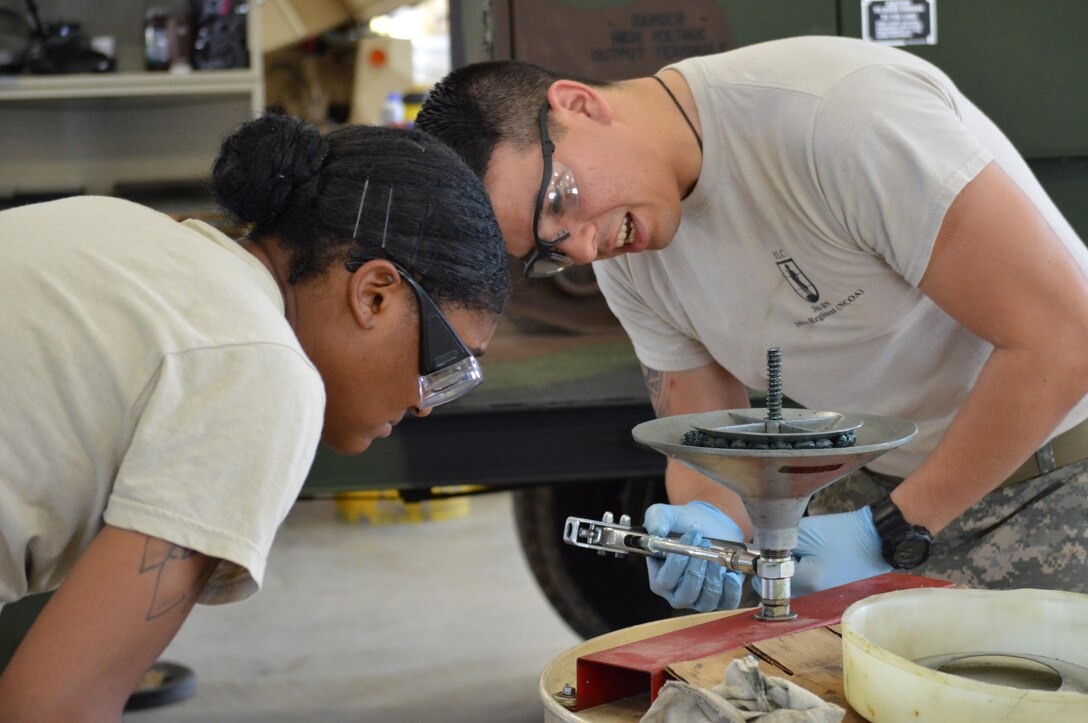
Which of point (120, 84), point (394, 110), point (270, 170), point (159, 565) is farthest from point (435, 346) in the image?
point (394, 110)

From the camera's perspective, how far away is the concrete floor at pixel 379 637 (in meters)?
2.80

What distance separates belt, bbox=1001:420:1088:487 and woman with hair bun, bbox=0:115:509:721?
82cm

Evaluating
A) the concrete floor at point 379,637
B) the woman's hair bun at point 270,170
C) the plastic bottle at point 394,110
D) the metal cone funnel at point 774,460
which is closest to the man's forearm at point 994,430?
the metal cone funnel at point 774,460

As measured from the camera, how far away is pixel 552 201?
1.41 m

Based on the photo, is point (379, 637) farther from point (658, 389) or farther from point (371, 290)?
point (371, 290)

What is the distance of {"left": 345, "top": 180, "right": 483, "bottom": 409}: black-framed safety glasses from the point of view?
1.02 m

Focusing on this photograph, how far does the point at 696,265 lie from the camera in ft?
5.00

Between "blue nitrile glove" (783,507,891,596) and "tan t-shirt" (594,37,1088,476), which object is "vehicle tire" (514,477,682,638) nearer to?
"tan t-shirt" (594,37,1088,476)

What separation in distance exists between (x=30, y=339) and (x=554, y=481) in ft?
4.90

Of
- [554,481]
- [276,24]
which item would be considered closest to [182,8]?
[276,24]

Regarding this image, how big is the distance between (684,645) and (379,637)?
2356mm

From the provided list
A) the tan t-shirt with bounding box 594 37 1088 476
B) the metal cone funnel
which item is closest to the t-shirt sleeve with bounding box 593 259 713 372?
the tan t-shirt with bounding box 594 37 1088 476

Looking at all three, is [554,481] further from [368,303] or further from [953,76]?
[368,303]

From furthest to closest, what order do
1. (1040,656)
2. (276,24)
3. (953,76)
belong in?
1. (276,24)
2. (953,76)
3. (1040,656)
